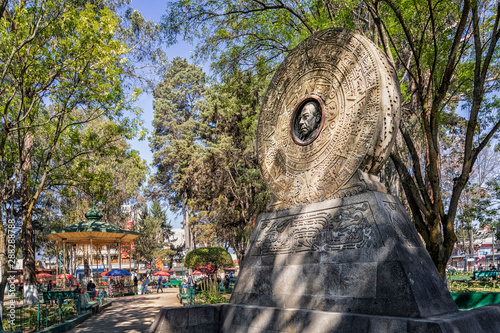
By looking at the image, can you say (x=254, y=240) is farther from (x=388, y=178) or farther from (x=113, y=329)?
(x=388, y=178)

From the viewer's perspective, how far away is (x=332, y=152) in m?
6.34

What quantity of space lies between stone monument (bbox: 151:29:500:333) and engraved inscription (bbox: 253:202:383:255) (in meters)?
0.02

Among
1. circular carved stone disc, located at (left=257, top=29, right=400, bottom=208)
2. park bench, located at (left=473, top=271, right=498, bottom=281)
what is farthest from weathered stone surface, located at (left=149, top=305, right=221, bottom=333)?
park bench, located at (left=473, top=271, right=498, bottom=281)

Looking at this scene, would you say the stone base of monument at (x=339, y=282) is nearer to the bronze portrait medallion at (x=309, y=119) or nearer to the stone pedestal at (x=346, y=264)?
the stone pedestal at (x=346, y=264)

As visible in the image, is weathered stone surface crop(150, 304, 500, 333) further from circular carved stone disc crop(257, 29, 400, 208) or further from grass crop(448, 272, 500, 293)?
grass crop(448, 272, 500, 293)

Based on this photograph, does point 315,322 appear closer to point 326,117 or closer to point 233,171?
point 326,117

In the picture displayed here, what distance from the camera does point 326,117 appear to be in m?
6.64

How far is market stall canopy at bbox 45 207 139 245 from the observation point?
18.3 metres

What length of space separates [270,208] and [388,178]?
51.1 feet

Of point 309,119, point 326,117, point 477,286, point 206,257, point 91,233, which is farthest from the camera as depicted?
point 206,257

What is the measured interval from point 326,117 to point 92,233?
54.3 feet

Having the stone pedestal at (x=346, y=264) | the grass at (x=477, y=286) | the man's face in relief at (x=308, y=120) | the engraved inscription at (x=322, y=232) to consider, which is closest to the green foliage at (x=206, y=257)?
the grass at (x=477, y=286)

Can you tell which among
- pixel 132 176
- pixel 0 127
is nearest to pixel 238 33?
pixel 0 127

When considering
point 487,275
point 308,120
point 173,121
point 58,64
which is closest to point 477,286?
point 487,275
